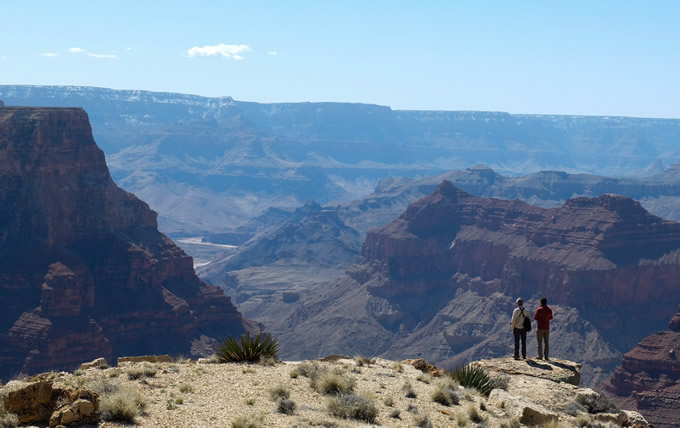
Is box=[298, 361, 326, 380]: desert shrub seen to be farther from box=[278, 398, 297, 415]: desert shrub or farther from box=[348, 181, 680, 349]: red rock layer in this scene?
box=[348, 181, 680, 349]: red rock layer

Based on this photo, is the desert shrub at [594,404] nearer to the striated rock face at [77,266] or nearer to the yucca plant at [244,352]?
the yucca plant at [244,352]

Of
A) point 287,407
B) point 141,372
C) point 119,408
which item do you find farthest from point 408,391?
point 119,408

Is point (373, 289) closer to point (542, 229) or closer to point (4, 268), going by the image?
point (542, 229)

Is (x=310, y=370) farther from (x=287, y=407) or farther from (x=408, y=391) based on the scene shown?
(x=287, y=407)

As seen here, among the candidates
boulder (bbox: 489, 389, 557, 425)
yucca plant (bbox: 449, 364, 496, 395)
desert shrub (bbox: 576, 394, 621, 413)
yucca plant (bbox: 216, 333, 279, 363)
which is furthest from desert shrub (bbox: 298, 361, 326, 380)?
desert shrub (bbox: 576, 394, 621, 413)

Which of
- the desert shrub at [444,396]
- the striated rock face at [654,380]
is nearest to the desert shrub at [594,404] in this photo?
the desert shrub at [444,396]

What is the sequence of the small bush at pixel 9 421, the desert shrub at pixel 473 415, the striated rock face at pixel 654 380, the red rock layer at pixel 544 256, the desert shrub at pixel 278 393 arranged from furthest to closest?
the red rock layer at pixel 544 256, the striated rock face at pixel 654 380, the desert shrub at pixel 473 415, the desert shrub at pixel 278 393, the small bush at pixel 9 421

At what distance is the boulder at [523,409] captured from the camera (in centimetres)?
2342

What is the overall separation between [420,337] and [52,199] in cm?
7960

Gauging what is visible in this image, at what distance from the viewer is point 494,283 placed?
161500 mm

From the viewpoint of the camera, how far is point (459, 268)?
176m

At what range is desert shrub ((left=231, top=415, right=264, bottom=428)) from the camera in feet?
64.7

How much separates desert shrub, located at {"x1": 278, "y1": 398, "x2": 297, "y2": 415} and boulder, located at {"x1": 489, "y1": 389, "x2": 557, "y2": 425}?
6.45m

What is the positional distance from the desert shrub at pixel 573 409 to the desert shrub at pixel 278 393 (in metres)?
8.82
